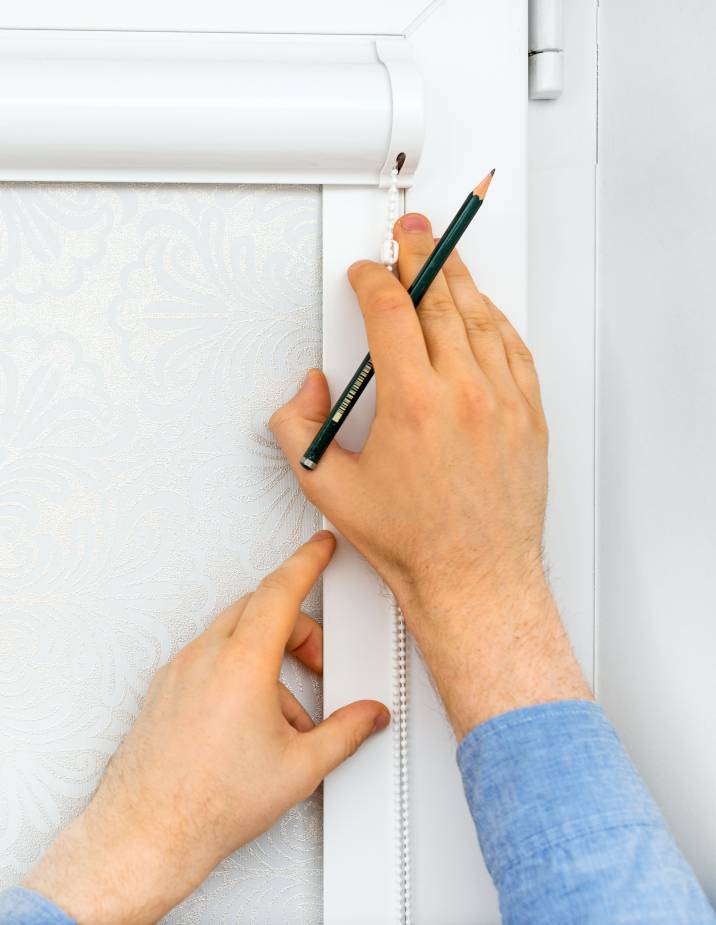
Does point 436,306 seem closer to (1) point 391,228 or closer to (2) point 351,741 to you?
(1) point 391,228

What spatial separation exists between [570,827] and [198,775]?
225 millimetres

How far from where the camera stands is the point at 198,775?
511 mm

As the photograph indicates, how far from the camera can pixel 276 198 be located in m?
0.58

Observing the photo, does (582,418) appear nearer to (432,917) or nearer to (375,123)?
(375,123)

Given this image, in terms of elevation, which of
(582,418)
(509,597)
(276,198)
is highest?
(276,198)

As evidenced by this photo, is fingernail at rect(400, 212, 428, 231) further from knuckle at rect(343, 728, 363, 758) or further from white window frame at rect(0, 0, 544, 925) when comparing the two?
knuckle at rect(343, 728, 363, 758)

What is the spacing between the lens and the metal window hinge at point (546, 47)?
58cm

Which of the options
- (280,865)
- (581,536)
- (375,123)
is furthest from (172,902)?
(375,123)

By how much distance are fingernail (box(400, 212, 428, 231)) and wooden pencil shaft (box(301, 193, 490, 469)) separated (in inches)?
0.9

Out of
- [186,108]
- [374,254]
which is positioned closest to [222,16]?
[186,108]

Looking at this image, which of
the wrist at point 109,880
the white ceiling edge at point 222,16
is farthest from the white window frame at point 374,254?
the wrist at point 109,880

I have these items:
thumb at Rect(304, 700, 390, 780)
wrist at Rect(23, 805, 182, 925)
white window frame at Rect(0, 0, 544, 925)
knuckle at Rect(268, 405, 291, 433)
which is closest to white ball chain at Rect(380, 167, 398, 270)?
white window frame at Rect(0, 0, 544, 925)

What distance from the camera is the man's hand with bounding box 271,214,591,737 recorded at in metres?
0.50

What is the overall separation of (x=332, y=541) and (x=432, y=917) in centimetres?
27
